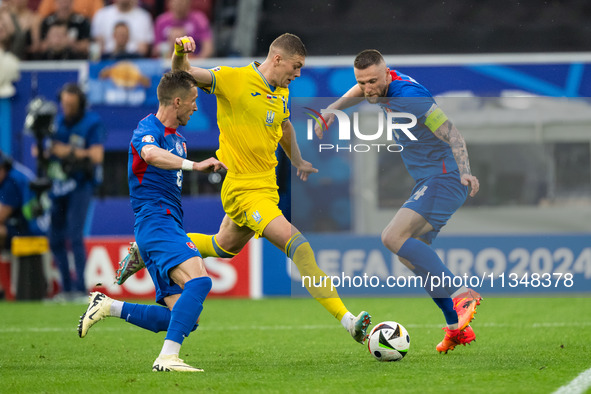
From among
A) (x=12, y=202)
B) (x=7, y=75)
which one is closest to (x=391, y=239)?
(x=12, y=202)

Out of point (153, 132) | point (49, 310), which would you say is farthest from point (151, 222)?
point (49, 310)

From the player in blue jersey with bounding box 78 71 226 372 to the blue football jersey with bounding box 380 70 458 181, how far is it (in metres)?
1.39

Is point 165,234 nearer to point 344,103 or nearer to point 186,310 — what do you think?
point 186,310

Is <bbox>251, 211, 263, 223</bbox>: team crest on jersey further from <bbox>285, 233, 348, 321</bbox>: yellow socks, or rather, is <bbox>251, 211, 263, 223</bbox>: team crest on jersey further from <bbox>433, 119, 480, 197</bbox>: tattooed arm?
<bbox>433, 119, 480, 197</bbox>: tattooed arm

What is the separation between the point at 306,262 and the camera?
5.71 meters

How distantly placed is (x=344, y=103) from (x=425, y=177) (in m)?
0.73

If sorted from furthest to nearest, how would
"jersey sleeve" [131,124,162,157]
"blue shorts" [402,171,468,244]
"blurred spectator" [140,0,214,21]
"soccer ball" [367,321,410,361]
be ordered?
"blurred spectator" [140,0,214,21] → "blue shorts" [402,171,468,244] → "soccer ball" [367,321,410,361] → "jersey sleeve" [131,124,162,157]

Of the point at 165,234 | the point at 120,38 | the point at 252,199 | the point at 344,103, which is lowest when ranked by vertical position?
the point at 165,234

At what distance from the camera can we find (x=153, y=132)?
5234 mm

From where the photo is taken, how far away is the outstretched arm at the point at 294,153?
618cm

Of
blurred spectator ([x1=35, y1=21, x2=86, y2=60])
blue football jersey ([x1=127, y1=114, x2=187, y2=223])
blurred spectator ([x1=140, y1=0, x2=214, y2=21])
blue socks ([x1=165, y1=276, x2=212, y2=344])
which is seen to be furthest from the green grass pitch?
blurred spectator ([x1=140, y1=0, x2=214, y2=21])

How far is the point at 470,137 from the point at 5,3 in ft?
24.0

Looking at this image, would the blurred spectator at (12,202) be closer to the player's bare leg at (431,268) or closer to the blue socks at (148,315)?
the blue socks at (148,315)

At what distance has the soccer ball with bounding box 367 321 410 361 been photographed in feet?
17.9
